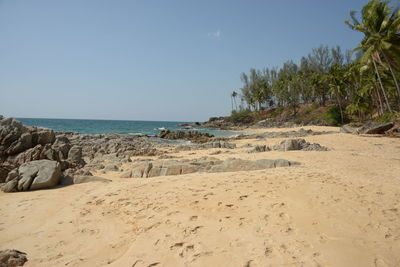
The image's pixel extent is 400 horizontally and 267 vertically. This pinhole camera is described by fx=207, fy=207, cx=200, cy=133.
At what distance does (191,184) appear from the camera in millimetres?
7094

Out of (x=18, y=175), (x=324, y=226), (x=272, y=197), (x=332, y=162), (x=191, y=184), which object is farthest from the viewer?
(x=332, y=162)

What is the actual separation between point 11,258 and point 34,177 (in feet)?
18.3

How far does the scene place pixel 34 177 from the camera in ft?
26.3

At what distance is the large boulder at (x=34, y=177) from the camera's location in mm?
7723

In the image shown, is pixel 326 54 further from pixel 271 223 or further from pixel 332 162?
pixel 271 223

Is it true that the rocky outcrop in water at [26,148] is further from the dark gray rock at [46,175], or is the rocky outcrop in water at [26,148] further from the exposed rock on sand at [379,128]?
the exposed rock on sand at [379,128]

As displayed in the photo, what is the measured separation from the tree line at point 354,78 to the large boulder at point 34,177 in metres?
28.5

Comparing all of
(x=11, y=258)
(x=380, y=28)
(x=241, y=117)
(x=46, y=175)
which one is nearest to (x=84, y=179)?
(x=46, y=175)

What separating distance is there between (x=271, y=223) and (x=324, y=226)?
1040mm

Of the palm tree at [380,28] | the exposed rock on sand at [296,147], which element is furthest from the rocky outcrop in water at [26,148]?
the palm tree at [380,28]

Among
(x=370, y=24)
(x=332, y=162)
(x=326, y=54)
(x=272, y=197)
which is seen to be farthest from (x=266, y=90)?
(x=272, y=197)

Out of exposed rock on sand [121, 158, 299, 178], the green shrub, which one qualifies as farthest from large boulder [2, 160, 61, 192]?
the green shrub

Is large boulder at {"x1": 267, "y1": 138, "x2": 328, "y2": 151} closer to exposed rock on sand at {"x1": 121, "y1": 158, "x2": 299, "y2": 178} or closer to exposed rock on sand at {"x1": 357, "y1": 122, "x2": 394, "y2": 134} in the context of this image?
exposed rock on sand at {"x1": 121, "y1": 158, "x2": 299, "y2": 178}

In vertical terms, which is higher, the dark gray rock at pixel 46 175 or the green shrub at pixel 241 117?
the green shrub at pixel 241 117
